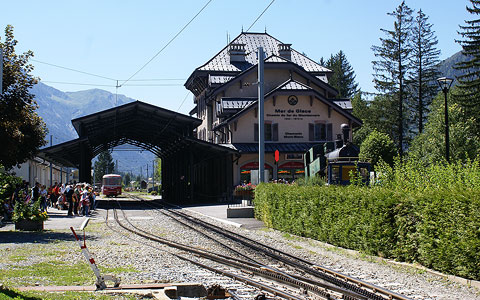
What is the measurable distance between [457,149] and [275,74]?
1914cm

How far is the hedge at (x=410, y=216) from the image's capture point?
1121cm

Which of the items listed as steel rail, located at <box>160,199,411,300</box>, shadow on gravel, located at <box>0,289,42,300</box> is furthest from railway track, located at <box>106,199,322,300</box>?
shadow on gravel, located at <box>0,289,42,300</box>

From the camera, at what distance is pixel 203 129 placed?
68438 mm

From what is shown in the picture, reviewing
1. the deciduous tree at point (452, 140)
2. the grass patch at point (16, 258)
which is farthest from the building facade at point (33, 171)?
the deciduous tree at point (452, 140)

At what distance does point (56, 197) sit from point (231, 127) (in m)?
16.3

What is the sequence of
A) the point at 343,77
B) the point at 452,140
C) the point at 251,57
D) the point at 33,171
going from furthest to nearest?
the point at 343,77, the point at 251,57, the point at 33,171, the point at 452,140

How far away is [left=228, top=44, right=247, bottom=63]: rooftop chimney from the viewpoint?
6307 cm

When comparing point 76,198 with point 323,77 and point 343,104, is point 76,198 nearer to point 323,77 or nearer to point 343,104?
point 343,104

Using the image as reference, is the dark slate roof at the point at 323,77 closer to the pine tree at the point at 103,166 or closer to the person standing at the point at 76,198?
the person standing at the point at 76,198

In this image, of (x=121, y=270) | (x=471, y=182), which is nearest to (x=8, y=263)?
(x=121, y=270)

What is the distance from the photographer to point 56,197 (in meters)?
39.2

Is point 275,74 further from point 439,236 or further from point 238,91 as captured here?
point 439,236

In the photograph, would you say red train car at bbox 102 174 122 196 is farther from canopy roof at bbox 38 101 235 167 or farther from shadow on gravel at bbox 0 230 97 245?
shadow on gravel at bbox 0 230 97 245

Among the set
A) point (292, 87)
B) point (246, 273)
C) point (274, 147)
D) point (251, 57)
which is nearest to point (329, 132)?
point (292, 87)
